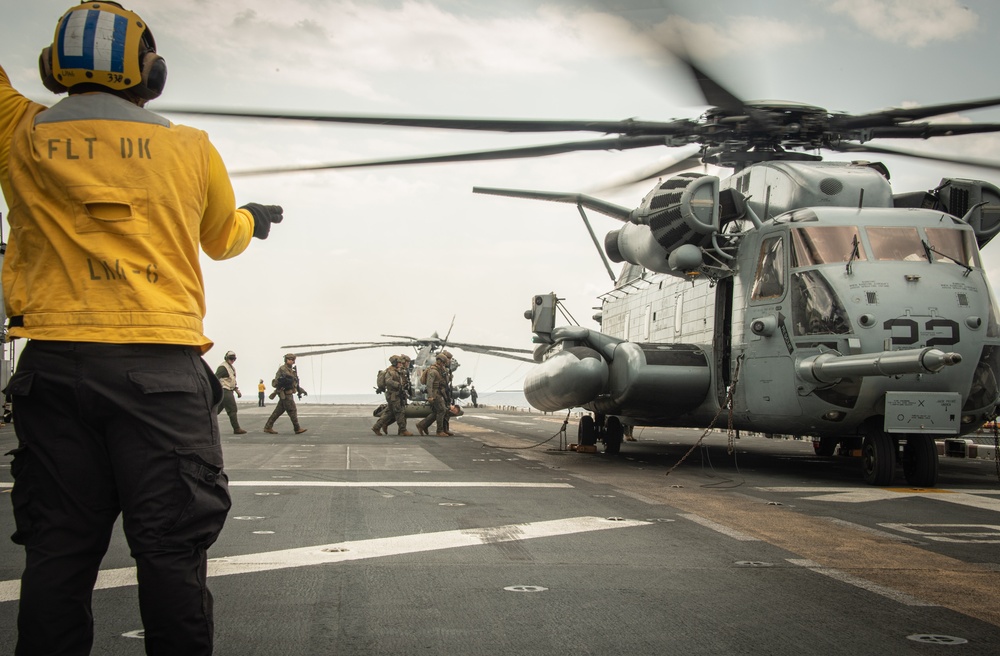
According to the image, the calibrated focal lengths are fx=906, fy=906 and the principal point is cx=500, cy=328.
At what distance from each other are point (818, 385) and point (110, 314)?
8419 mm

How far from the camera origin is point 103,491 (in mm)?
2422

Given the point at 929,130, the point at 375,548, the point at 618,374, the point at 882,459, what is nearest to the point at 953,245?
the point at 929,130

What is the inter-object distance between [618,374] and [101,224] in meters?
9.79

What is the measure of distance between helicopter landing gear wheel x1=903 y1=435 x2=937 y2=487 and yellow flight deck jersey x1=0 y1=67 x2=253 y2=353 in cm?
891

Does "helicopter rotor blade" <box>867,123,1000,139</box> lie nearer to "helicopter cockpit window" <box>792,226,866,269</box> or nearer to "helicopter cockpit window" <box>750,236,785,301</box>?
"helicopter cockpit window" <box>792,226,866,269</box>

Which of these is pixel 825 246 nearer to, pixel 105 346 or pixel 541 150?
pixel 541 150

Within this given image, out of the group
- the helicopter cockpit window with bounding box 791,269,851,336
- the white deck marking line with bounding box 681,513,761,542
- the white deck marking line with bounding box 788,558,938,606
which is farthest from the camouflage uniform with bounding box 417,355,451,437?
the white deck marking line with bounding box 788,558,938,606

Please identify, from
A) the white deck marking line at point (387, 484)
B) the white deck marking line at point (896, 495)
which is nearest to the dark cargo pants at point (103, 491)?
the white deck marking line at point (387, 484)

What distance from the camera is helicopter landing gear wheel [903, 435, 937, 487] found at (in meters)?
→ 9.61

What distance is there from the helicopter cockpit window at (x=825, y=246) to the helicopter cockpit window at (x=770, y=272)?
9.4 inches

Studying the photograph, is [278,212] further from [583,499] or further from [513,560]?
[583,499]

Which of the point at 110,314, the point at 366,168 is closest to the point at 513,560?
the point at 110,314

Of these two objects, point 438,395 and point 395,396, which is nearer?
point 395,396

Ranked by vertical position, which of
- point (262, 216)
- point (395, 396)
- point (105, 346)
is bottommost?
point (395, 396)
